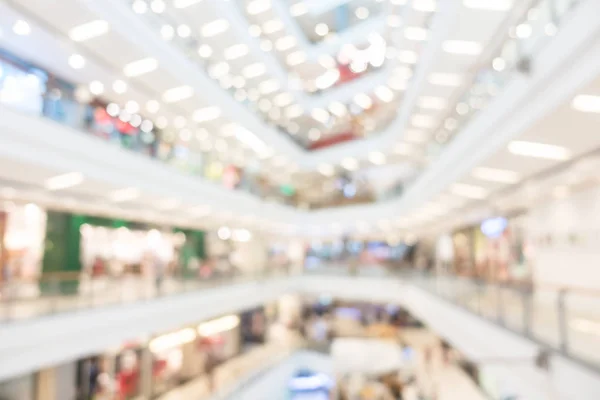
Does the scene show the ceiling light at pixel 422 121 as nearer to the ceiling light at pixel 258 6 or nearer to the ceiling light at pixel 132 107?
the ceiling light at pixel 258 6

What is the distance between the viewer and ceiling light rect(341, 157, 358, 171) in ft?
60.9

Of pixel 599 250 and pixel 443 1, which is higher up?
pixel 443 1

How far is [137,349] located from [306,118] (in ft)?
40.3

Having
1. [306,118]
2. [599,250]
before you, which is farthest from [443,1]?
[306,118]

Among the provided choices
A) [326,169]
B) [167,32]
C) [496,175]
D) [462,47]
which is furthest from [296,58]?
[496,175]

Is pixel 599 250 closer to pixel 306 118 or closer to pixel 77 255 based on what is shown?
pixel 77 255

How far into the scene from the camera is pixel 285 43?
16.9m

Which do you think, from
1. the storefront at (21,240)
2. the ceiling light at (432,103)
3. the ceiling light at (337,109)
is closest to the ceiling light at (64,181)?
the storefront at (21,240)

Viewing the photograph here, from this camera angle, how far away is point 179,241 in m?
15.2

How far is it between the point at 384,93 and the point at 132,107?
8935 mm

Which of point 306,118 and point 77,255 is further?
point 306,118

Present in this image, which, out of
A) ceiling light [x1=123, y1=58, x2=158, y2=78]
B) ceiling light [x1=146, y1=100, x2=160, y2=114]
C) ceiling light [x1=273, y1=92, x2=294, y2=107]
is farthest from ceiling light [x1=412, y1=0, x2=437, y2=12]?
ceiling light [x1=273, y1=92, x2=294, y2=107]

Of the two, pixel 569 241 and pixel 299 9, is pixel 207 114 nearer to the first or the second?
pixel 299 9

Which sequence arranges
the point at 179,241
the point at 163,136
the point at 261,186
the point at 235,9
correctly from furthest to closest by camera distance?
the point at 261,186 < the point at 179,241 < the point at 163,136 < the point at 235,9
